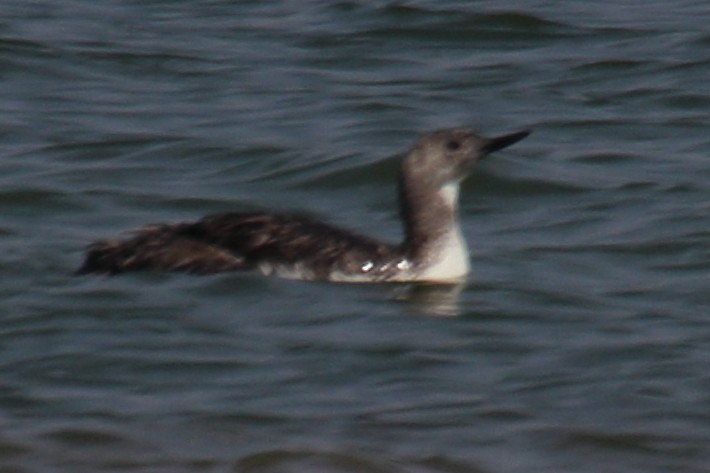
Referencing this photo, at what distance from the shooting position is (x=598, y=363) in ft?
34.5

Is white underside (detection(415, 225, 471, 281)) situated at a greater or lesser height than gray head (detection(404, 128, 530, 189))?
lesser

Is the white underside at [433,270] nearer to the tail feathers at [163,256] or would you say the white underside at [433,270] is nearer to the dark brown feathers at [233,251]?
the dark brown feathers at [233,251]

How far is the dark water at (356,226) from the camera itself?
9.52 m

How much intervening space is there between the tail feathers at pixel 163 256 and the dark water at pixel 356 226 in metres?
0.09

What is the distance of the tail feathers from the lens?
1211 cm

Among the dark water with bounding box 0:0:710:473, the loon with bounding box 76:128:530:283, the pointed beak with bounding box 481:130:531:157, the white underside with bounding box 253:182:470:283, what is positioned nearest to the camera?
the dark water with bounding box 0:0:710:473

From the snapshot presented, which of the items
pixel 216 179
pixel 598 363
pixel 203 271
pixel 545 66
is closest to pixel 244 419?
pixel 598 363

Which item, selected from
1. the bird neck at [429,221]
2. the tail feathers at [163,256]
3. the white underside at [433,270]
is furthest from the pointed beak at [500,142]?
the tail feathers at [163,256]

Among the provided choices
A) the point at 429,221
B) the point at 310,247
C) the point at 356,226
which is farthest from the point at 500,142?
the point at 356,226

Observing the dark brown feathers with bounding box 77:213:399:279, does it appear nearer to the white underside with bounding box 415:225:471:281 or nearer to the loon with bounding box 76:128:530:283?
the loon with bounding box 76:128:530:283

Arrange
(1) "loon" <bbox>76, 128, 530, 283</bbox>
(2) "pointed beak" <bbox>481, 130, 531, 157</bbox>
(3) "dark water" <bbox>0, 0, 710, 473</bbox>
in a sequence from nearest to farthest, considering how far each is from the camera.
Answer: (3) "dark water" <bbox>0, 0, 710, 473</bbox> → (1) "loon" <bbox>76, 128, 530, 283</bbox> → (2) "pointed beak" <bbox>481, 130, 531, 157</bbox>

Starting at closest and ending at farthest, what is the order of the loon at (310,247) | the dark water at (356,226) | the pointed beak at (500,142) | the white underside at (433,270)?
the dark water at (356,226)
the loon at (310,247)
the white underside at (433,270)
the pointed beak at (500,142)

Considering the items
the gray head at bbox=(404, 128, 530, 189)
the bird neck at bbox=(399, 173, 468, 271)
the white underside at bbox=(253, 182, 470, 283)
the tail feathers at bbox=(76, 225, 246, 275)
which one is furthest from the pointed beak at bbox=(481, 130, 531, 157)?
the tail feathers at bbox=(76, 225, 246, 275)

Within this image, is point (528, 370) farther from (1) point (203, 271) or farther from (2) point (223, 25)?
(2) point (223, 25)
